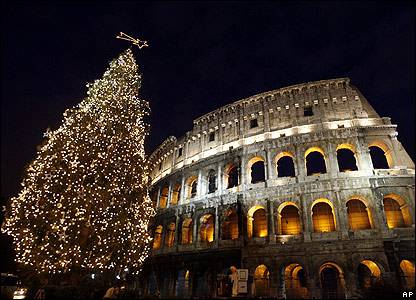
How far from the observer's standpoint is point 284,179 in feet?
68.7

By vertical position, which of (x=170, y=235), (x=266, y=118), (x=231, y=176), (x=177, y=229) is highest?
(x=266, y=118)

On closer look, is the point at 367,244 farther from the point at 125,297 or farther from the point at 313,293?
the point at 125,297

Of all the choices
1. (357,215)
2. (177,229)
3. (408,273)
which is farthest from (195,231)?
(408,273)

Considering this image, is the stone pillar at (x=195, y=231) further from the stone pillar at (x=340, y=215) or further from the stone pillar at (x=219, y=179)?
the stone pillar at (x=340, y=215)

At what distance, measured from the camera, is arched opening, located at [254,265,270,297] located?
1965 centimetres

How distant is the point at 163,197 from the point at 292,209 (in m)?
14.2

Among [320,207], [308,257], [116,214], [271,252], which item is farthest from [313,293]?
[116,214]

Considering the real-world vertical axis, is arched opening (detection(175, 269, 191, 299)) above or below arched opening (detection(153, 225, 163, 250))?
below

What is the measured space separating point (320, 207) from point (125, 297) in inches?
563

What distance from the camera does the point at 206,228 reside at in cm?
2477

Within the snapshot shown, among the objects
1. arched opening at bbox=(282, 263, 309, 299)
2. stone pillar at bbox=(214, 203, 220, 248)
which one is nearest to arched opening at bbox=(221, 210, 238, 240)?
stone pillar at bbox=(214, 203, 220, 248)

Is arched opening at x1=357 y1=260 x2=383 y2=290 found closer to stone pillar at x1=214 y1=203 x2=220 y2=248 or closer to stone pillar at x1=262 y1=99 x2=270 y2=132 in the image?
stone pillar at x1=214 y1=203 x2=220 y2=248

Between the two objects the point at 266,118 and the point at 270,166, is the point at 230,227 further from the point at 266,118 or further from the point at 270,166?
the point at 266,118

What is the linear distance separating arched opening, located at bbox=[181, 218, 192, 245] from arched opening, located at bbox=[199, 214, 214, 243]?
1399 millimetres
